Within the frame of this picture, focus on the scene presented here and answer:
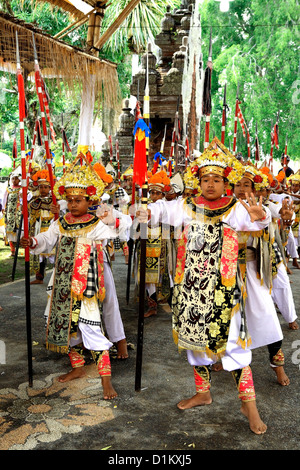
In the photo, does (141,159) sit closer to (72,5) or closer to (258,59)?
(72,5)

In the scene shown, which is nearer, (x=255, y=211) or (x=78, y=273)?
(x=255, y=211)

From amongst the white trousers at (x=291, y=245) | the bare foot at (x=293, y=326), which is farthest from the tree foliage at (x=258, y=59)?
the bare foot at (x=293, y=326)

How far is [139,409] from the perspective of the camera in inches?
134

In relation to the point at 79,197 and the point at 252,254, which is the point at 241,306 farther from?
the point at 79,197

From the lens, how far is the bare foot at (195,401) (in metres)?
3.43

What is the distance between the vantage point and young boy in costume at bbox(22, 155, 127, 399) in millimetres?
3664

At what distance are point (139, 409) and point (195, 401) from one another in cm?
43

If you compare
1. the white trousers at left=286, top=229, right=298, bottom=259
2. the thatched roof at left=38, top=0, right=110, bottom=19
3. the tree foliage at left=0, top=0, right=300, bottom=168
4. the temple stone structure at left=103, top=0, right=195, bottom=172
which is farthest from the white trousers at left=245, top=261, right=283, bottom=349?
the tree foliage at left=0, top=0, right=300, bottom=168

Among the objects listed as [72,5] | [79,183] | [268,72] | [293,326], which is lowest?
[293,326]

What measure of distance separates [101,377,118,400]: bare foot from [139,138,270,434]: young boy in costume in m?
0.53

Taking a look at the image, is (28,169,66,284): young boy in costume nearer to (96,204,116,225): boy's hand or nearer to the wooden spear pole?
(96,204,116,225): boy's hand

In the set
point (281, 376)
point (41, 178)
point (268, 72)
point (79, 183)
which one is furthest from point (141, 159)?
point (268, 72)

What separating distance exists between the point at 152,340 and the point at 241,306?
195cm
